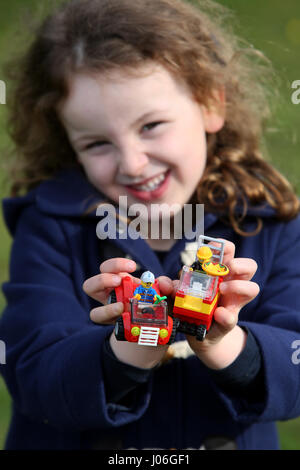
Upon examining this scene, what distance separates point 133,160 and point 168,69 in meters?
0.16

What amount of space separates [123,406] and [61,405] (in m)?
0.09

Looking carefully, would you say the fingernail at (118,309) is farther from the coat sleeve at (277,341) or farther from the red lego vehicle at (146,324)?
the coat sleeve at (277,341)

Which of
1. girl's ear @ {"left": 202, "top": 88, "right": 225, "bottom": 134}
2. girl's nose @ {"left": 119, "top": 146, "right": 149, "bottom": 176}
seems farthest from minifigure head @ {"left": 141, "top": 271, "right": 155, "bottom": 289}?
girl's ear @ {"left": 202, "top": 88, "right": 225, "bottom": 134}

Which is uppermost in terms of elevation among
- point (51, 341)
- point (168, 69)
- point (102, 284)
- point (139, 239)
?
point (168, 69)

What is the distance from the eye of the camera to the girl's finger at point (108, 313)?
23.9 inches

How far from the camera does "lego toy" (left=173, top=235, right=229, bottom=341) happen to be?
0.57 metres

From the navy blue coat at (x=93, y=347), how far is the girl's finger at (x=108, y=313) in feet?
0.44

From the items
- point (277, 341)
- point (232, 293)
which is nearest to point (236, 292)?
point (232, 293)

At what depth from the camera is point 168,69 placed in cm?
93

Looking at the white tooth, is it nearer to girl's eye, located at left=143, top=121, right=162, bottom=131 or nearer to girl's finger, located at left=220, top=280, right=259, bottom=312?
girl's eye, located at left=143, top=121, right=162, bottom=131

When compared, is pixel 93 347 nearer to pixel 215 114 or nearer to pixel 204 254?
pixel 204 254

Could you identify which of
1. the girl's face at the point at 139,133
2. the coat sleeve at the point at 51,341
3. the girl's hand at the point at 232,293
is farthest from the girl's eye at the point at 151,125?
the girl's hand at the point at 232,293
